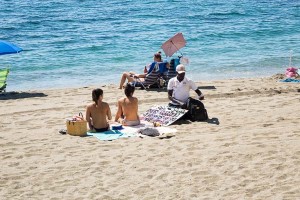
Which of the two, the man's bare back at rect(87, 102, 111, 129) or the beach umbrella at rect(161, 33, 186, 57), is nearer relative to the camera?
the man's bare back at rect(87, 102, 111, 129)

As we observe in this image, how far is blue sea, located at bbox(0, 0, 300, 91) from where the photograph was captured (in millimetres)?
17266

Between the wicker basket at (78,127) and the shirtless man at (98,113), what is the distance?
23 cm

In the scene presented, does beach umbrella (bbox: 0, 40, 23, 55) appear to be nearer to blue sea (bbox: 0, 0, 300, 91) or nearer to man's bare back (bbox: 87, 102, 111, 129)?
blue sea (bbox: 0, 0, 300, 91)

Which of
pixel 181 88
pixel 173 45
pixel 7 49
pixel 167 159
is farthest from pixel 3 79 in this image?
pixel 167 159

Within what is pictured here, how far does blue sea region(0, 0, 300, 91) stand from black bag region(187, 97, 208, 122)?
21.2ft

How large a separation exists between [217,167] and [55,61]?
13.3m

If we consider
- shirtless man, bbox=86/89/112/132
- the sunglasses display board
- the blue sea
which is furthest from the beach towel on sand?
the blue sea

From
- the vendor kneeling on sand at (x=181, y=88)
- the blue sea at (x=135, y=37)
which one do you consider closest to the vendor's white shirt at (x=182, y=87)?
the vendor kneeling on sand at (x=181, y=88)

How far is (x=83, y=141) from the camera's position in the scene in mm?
7977

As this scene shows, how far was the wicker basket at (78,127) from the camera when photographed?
8.22 metres

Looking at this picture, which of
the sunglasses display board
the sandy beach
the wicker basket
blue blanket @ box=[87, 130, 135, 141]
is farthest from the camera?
the sunglasses display board

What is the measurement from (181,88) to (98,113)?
5.45ft

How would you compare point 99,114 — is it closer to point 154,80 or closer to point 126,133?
point 126,133

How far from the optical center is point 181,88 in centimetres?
938
